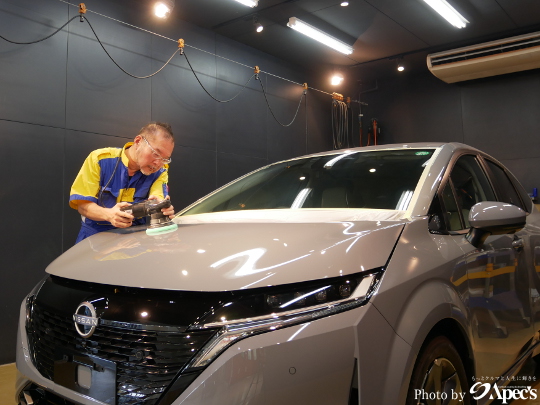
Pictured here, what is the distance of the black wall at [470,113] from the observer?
6.53 m

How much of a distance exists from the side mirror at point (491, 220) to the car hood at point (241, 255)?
0.30 meters

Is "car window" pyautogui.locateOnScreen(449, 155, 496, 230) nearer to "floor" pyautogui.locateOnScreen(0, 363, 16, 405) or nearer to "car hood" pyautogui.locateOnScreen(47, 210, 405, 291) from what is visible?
"car hood" pyautogui.locateOnScreen(47, 210, 405, 291)

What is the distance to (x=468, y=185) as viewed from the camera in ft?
6.08

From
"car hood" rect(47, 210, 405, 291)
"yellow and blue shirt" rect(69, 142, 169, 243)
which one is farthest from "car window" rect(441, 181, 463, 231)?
"yellow and blue shirt" rect(69, 142, 169, 243)

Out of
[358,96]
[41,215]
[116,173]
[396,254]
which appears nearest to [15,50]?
[41,215]

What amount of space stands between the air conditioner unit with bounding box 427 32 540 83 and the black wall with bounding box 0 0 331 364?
2.69 m

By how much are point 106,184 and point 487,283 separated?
174 cm

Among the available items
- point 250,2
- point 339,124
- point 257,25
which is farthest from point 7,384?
point 339,124

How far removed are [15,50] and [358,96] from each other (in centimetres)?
581

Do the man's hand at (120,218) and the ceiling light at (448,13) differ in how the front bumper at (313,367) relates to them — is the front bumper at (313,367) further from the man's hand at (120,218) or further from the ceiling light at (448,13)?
the ceiling light at (448,13)

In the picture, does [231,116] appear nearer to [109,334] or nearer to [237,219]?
[237,219]

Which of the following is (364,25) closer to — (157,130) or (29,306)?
(157,130)

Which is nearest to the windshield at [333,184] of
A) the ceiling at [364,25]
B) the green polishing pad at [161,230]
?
the green polishing pad at [161,230]

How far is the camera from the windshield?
1.60 m
